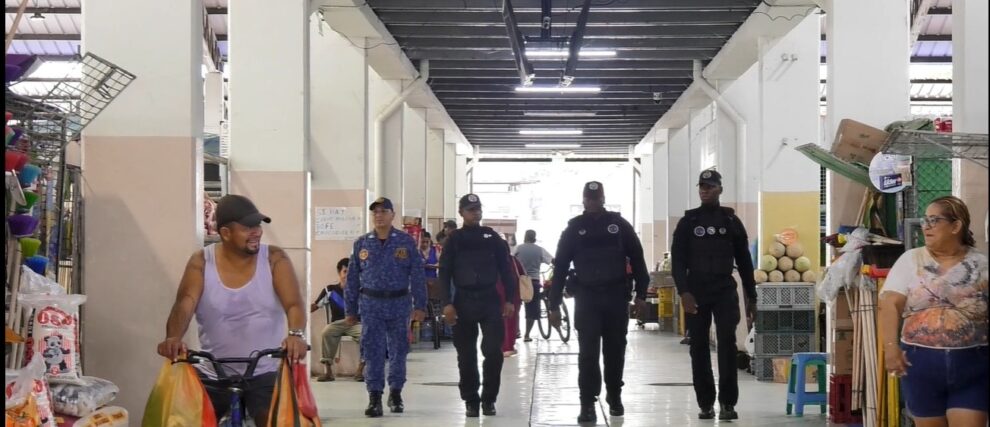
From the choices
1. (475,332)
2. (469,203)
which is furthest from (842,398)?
(469,203)

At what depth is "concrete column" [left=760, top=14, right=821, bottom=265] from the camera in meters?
12.5

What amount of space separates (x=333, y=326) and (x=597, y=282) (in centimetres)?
413

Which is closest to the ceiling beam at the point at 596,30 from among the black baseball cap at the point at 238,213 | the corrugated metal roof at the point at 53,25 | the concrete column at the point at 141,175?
the corrugated metal roof at the point at 53,25

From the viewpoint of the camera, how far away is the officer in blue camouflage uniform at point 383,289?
867 cm

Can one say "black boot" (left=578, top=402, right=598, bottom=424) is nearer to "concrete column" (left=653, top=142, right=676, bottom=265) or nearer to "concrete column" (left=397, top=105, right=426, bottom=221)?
"concrete column" (left=397, top=105, right=426, bottom=221)

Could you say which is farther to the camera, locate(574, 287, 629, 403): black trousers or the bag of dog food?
locate(574, 287, 629, 403): black trousers

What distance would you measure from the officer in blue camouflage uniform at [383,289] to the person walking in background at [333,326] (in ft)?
8.29

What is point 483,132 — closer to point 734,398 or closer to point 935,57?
point 935,57

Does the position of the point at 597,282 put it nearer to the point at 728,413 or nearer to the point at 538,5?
the point at 728,413

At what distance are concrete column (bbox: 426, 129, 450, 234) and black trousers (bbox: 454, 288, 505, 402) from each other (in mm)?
14820

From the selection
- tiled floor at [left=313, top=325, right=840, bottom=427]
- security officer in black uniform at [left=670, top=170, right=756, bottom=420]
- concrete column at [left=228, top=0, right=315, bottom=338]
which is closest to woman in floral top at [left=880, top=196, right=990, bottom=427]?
security officer in black uniform at [left=670, top=170, right=756, bottom=420]

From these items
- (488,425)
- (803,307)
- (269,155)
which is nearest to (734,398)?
(488,425)

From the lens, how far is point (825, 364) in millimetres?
8953

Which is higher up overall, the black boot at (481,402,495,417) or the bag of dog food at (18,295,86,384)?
the bag of dog food at (18,295,86,384)
